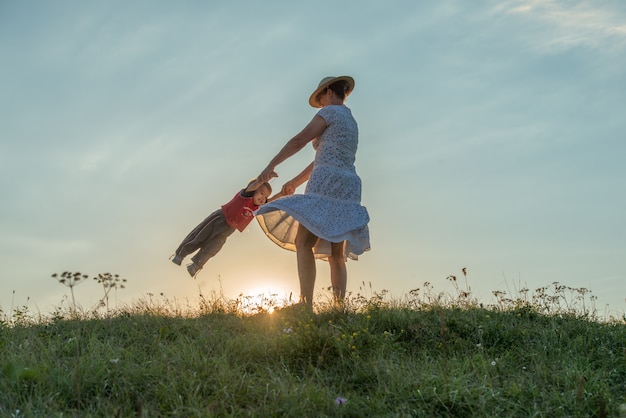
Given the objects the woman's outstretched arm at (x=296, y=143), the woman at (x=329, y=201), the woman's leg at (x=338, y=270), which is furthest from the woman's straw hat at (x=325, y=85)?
the woman's leg at (x=338, y=270)

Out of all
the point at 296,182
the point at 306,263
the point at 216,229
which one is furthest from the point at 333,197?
the point at 216,229

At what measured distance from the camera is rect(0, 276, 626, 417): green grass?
4883 mm

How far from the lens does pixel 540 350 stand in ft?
21.6

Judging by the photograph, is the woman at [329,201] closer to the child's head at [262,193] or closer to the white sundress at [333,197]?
the white sundress at [333,197]

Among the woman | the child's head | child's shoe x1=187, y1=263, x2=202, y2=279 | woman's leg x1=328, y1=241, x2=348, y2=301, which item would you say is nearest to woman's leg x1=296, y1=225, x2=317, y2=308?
the woman

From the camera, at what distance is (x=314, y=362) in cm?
577

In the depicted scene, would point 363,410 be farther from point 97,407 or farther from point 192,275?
point 192,275

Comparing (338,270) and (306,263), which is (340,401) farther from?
(338,270)

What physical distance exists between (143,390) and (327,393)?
4.70 ft

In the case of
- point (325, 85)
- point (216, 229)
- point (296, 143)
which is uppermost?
point (325, 85)

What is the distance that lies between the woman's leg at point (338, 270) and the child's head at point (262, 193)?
107cm

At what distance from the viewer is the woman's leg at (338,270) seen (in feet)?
24.7

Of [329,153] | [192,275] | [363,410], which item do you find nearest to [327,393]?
[363,410]

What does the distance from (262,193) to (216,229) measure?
81 cm
